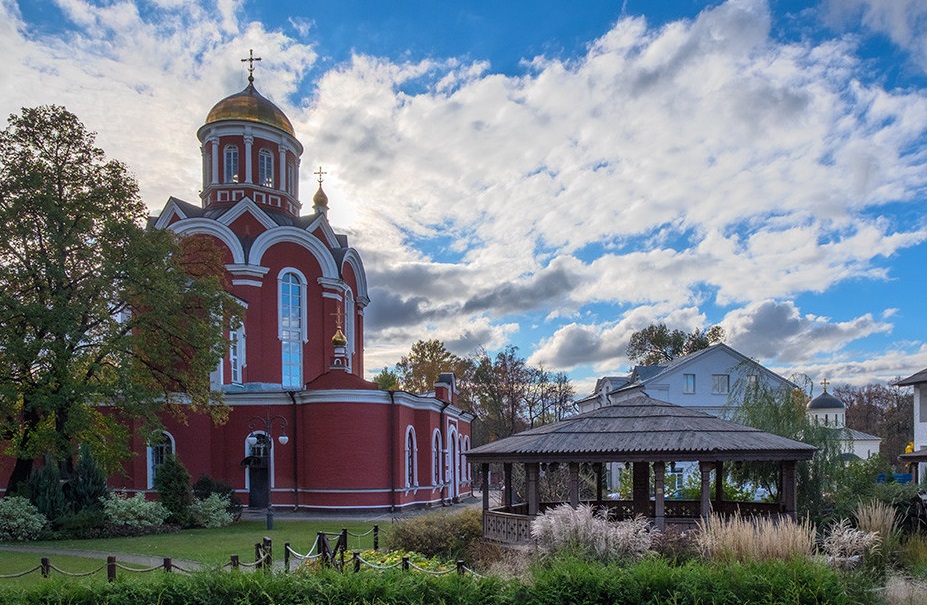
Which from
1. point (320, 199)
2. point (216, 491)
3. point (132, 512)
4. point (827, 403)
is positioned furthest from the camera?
point (827, 403)

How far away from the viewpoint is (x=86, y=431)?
22.6 metres

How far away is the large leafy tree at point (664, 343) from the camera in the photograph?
2270 inches

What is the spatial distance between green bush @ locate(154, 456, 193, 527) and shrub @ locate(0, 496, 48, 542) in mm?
3346

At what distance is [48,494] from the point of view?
68.9 ft

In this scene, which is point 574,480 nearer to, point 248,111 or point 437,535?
point 437,535

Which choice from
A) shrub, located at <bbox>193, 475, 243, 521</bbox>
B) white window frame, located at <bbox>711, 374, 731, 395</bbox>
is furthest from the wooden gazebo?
white window frame, located at <bbox>711, 374, 731, 395</bbox>

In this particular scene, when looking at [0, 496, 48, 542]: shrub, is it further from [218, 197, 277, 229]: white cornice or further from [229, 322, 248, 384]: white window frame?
[218, 197, 277, 229]: white cornice

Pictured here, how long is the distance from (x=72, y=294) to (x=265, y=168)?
1380 centimetres

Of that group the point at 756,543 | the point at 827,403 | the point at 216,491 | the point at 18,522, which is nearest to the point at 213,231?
the point at 216,491

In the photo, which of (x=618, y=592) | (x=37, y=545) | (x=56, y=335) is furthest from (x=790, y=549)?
(x=56, y=335)

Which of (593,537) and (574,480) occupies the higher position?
(574,480)

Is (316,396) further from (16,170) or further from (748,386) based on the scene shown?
(748,386)

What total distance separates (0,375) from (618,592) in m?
19.3

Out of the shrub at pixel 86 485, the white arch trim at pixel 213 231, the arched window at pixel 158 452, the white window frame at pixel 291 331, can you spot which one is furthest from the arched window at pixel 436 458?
the shrub at pixel 86 485
